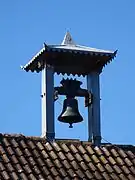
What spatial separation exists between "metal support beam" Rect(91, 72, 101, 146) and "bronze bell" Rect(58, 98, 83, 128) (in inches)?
12.5

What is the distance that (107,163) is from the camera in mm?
12977

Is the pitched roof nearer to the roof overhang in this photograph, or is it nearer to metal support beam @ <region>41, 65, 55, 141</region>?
the roof overhang

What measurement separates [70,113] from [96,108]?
0.58 m

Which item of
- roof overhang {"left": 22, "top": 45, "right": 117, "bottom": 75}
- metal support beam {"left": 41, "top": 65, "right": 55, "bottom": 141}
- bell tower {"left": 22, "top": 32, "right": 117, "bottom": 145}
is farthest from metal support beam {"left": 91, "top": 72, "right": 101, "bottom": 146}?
metal support beam {"left": 41, "top": 65, "right": 55, "bottom": 141}

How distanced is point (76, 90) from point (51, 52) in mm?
1092

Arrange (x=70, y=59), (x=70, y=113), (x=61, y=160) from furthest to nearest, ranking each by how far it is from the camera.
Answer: (x=70, y=59)
(x=70, y=113)
(x=61, y=160)

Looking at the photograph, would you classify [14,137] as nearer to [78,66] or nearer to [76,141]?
[76,141]

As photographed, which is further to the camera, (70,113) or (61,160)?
(70,113)

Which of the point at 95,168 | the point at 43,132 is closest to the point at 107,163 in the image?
the point at 95,168

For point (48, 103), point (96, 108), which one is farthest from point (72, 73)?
point (48, 103)

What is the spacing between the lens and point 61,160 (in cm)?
1268

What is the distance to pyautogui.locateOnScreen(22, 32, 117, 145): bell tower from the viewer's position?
13.9m

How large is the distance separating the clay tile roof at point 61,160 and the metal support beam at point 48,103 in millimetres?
268

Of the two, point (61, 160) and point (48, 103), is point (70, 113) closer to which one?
point (48, 103)
